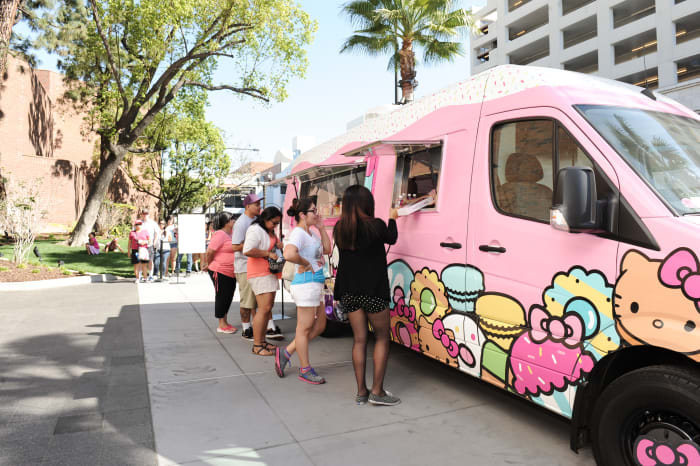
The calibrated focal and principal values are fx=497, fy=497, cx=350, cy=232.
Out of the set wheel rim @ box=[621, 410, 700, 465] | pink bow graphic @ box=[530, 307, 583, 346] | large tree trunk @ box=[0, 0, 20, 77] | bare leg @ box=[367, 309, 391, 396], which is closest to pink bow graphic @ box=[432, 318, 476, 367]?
bare leg @ box=[367, 309, 391, 396]

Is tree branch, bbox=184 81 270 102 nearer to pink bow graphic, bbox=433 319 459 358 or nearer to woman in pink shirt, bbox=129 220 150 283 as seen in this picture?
woman in pink shirt, bbox=129 220 150 283

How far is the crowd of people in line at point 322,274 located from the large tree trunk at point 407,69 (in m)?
11.7

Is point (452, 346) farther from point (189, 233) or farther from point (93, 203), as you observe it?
point (93, 203)

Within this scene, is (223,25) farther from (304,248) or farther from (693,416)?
(693,416)

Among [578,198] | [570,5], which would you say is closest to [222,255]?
[578,198]

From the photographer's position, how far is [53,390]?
4.69 metres

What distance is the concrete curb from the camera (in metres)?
11.4

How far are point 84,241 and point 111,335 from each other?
1676 cm

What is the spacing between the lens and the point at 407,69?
17.1 meters

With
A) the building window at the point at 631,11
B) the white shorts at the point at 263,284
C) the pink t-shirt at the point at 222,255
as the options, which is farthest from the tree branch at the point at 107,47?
the building window at the point at 631,11

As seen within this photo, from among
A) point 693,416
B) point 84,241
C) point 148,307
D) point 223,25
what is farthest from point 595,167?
point 84,241

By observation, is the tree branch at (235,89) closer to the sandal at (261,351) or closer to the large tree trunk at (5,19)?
the large tree trunk at (5,19)

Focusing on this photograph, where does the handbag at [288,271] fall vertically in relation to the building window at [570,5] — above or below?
below

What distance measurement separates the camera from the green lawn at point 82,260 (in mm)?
14945
